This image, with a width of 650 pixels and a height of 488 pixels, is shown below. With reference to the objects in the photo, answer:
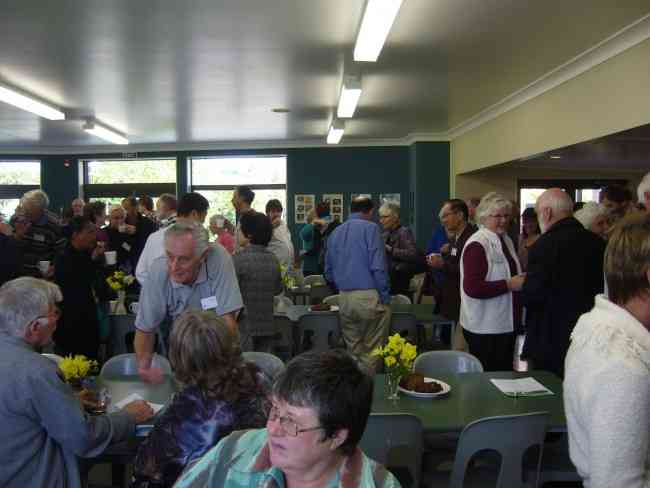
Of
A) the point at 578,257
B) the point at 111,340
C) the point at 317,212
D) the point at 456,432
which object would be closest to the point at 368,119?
the point at 317,212

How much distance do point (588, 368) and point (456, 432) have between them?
1355mm

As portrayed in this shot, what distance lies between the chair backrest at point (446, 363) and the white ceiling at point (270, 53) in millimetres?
2504

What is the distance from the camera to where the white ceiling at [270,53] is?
447 cm

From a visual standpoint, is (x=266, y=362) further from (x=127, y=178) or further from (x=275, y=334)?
(x=127, y=178)

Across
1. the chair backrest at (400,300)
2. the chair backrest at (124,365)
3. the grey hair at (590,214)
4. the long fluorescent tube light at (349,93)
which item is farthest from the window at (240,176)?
the chair backrest at (124,365)

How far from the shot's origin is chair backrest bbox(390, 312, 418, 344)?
5.30 m

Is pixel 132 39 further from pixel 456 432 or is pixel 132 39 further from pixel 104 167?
pixel 104 167

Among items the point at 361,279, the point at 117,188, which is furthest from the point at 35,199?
the point at 117,188

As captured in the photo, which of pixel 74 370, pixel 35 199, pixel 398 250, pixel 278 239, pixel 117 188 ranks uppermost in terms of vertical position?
pixel 117 188

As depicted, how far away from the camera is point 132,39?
16.9ft

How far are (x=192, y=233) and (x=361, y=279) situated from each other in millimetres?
2322

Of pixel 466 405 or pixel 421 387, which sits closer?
pixel 466 405

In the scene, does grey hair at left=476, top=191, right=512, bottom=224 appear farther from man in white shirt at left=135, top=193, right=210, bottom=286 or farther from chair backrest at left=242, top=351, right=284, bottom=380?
man in white shirt at left=135, top=193, right=210, bottom=286

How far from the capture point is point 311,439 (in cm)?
134
